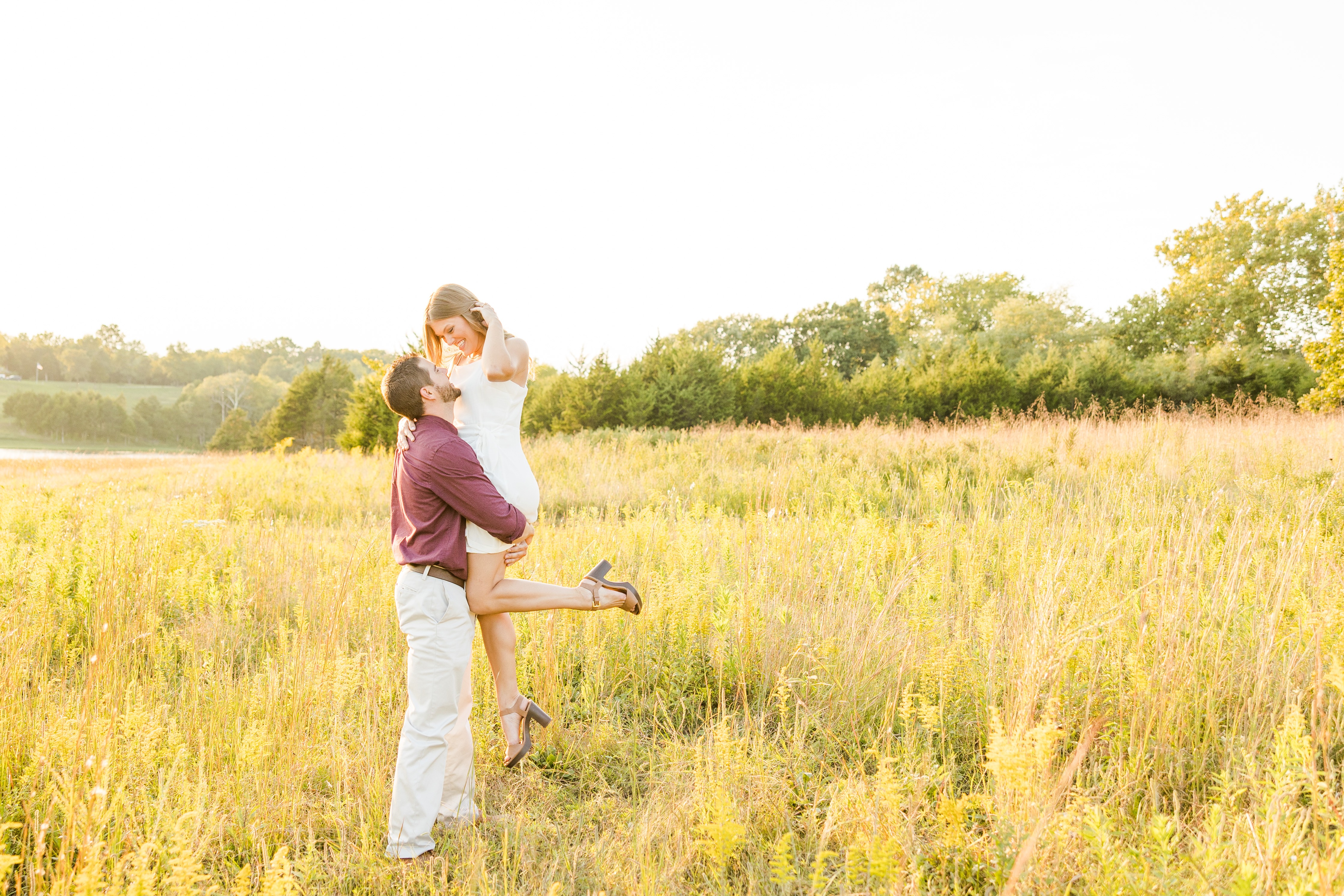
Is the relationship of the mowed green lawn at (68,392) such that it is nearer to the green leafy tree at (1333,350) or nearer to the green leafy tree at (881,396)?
the green leafy tree at (881,396)

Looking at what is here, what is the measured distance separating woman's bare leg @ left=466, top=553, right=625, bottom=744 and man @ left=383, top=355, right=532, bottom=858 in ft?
0.40

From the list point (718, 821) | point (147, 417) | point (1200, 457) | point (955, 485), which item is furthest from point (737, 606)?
point (147, 417)

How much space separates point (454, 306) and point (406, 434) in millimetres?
582

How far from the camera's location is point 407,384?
Result: 8.39ft

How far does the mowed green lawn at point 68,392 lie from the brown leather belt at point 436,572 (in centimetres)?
6751

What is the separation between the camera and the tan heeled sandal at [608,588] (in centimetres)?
302

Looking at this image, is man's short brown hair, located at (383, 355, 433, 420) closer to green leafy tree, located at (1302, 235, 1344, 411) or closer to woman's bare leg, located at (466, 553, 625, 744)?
woman's bare leg, located at (466, 553, 625, 744)

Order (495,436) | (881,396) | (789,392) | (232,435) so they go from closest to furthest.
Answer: (495,436) → (789,392) → (881,396) → (232,435)

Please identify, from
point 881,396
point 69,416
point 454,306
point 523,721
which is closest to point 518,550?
point 523,721

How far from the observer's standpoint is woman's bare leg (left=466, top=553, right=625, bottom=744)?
2.67m

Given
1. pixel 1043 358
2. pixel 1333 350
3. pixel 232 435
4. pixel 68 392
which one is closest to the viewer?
pixel 1333 350

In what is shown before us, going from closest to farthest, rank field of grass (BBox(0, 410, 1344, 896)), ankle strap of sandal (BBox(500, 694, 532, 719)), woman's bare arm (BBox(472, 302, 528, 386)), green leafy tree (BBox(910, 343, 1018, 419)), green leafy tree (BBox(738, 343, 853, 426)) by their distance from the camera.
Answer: field of grass (BBox(0, 410, 1344, 896)), woman's bare arm (BBox(472, 302, 528, 386)), ankle strap of sandal (BBox(500, 694, 532, 719)), green leafy tree (BBox(738, 343, 853, 426)), green leafy tree (BBox(910, 343, 1018, 419))

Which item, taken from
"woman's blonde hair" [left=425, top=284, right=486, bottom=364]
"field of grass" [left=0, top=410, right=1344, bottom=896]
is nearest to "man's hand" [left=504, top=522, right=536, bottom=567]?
"woman's blonde hair" [left=425, top=284, right=486, bottom=364]

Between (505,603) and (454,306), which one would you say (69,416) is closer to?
(454,306)
